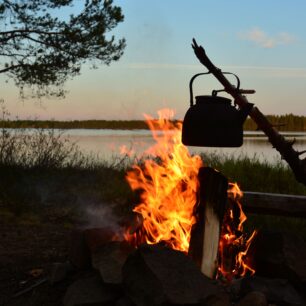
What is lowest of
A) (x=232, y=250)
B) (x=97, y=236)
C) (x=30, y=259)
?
(x=30, y=259)

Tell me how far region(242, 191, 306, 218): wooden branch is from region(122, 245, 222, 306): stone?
1.50 m

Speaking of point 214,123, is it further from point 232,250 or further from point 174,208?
point 232,250

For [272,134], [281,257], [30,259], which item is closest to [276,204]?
[281,257]

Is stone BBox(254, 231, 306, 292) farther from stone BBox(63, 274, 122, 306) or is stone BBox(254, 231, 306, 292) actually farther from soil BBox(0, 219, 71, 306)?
soil BBox(0, 219, 71, 306)

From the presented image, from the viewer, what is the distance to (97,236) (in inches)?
181

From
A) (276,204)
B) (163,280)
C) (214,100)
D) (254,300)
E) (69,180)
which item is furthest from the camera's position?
(69,180)

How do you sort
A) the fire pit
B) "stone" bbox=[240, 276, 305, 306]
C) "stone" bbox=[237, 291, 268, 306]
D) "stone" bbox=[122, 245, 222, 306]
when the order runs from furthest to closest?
"stone" bbox=[240, 276, 305, 306] < "stone" bbox=[237, 291, 268, 306] < the fire pit < "stone" bbox=[122, 245, 222, 306]

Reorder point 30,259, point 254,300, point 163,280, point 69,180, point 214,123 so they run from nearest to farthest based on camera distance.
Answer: point 163,280 < point 254,300 < point 214,123 < point 30,259 < point 69,180

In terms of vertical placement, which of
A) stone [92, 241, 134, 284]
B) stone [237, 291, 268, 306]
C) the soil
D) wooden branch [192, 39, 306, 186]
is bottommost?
the soil

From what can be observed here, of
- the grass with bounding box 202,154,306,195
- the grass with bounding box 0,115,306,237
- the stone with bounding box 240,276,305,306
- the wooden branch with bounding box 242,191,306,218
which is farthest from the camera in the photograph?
the grass with bounding box 202,154,306,195

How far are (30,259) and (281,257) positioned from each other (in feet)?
9.12

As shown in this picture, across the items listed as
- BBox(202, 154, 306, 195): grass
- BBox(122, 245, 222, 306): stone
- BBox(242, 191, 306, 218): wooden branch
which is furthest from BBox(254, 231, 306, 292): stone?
BBox(202, 154, 306, 195): grass

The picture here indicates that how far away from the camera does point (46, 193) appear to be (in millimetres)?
9930

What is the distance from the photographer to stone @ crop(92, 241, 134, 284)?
13.4ft
